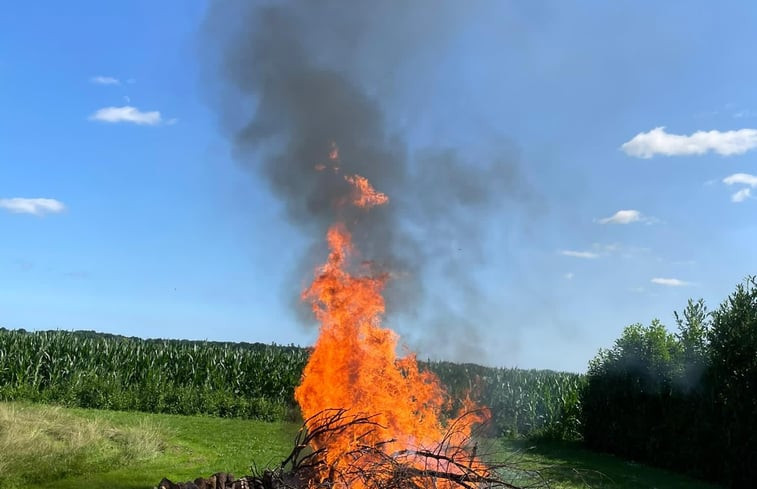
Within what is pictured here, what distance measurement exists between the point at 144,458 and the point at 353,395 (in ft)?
22.0

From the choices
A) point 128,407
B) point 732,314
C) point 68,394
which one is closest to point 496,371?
point 732,314

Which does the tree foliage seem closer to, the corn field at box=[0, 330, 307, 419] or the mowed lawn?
the mowed lawn

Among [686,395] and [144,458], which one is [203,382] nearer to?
[144,458]

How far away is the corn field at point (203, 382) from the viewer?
67.4ft

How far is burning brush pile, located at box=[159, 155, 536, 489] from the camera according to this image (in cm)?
639

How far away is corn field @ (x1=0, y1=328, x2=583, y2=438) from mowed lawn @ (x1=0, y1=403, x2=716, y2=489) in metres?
4.10

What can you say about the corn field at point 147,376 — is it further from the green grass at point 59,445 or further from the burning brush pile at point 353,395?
the burning brush pile at point 353,395

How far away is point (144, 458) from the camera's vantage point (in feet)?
39.7

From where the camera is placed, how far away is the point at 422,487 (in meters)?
5.90

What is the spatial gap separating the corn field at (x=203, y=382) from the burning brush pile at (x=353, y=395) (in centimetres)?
1332

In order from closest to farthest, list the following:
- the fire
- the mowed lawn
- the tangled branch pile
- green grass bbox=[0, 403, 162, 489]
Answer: the tangled branch pile
the fire
the mowed lawn
green grass bbox=[0, 403, 162, 489]

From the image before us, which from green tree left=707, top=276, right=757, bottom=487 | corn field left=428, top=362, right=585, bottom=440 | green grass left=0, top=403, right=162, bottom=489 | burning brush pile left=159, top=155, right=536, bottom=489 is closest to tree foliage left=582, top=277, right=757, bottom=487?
green tree left=707, top=276, right=757, bottom=487

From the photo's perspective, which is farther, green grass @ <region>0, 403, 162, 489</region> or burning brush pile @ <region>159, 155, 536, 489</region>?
green grass @ <region>0, 403, 162, 489</region>

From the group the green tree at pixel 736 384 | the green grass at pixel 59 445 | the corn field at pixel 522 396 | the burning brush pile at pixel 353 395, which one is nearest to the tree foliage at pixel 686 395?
the green tree at pixel 736 384
